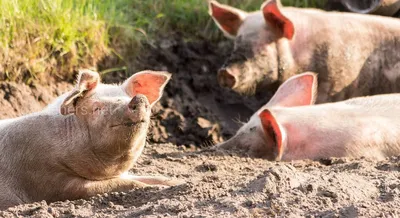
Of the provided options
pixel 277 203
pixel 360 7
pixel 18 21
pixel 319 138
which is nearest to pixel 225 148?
pixel 319 138

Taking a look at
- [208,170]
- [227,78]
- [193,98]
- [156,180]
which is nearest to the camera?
[156,180]

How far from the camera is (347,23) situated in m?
8.70

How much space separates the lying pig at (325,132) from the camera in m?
6.71

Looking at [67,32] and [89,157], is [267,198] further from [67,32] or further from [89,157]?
[67,32]

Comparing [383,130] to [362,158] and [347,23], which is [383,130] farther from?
[347,23]

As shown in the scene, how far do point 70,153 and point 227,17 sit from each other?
358 cm

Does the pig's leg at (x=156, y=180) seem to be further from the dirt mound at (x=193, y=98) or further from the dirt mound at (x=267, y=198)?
the dirt mound at (x=193, y=98)

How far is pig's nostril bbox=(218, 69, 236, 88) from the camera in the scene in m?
8.41

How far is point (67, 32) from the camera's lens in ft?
26.1

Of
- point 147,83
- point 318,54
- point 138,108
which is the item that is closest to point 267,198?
point 138,108

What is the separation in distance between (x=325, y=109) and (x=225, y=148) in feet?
2.41

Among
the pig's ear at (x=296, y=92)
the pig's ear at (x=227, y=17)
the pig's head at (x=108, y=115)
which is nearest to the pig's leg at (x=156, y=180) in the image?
the pig's head at (x=108, y=115)

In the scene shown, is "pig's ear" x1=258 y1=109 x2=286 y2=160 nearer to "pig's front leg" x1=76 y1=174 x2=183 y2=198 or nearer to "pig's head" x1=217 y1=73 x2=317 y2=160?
"pig's head" x1=217 y1=73 x2=317 y2=160

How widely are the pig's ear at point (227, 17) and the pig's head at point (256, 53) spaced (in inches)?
1.1
